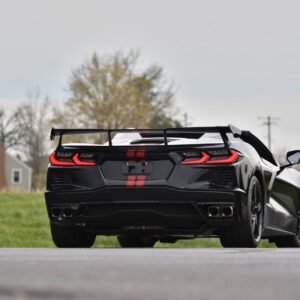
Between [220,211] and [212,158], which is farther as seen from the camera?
[212,158]

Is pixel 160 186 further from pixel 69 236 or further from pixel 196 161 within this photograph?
pixel 69 236

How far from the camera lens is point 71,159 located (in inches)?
415

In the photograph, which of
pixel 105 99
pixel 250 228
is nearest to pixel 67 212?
pixel 250 228

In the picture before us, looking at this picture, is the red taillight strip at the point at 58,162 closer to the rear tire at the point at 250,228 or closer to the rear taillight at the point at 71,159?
the rear taillight at the point at 71,159

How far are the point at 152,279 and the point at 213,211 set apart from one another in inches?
202

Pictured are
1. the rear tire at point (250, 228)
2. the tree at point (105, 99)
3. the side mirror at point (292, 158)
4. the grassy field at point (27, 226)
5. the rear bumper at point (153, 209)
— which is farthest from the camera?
the tree at point (105, 99)

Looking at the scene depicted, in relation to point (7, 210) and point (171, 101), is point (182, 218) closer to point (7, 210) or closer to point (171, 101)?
point (7, 210)

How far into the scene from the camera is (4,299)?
14.0 ft

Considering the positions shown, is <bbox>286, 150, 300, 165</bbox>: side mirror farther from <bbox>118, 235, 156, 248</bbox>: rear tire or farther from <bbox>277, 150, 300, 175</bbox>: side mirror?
<bbox>118, 235, 156, 248</bbox>: rear tire

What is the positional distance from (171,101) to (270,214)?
68317 millimetres

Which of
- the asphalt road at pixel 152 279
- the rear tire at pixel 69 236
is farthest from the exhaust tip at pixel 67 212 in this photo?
the asphalt road at pixel 152 279

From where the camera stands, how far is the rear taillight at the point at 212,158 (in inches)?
399

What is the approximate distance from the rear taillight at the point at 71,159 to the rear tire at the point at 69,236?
2.11 feet

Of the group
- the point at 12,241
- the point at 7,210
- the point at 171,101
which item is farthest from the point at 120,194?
the point at 171,101
